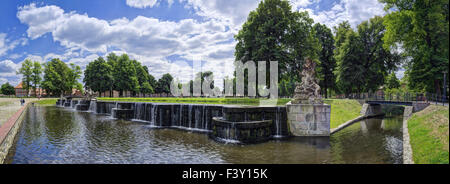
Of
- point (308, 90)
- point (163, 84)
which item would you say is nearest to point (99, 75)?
point (163, 84)

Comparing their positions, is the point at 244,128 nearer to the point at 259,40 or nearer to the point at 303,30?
the point at 259,40

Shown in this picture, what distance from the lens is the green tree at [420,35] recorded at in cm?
2211

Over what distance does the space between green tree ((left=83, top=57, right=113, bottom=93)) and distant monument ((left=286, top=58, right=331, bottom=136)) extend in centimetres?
6839

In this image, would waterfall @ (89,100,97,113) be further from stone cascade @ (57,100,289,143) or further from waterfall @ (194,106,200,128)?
waterfall @ (194,106,200,128)

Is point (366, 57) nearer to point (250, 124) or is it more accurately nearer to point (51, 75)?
point (250, 124)

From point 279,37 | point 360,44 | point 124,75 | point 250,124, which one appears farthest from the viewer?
point 124,75

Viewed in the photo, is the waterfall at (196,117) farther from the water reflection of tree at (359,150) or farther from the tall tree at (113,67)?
the tall tree at (113,67)

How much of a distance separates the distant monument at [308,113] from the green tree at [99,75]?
6839cm

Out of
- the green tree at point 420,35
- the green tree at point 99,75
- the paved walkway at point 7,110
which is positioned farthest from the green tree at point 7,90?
the green tree at point 420,35

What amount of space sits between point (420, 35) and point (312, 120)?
1878cm

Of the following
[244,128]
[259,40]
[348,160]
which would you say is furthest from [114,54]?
[348,160]

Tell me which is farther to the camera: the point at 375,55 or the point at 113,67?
the point at 113,67

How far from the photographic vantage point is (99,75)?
7125 centimetres
